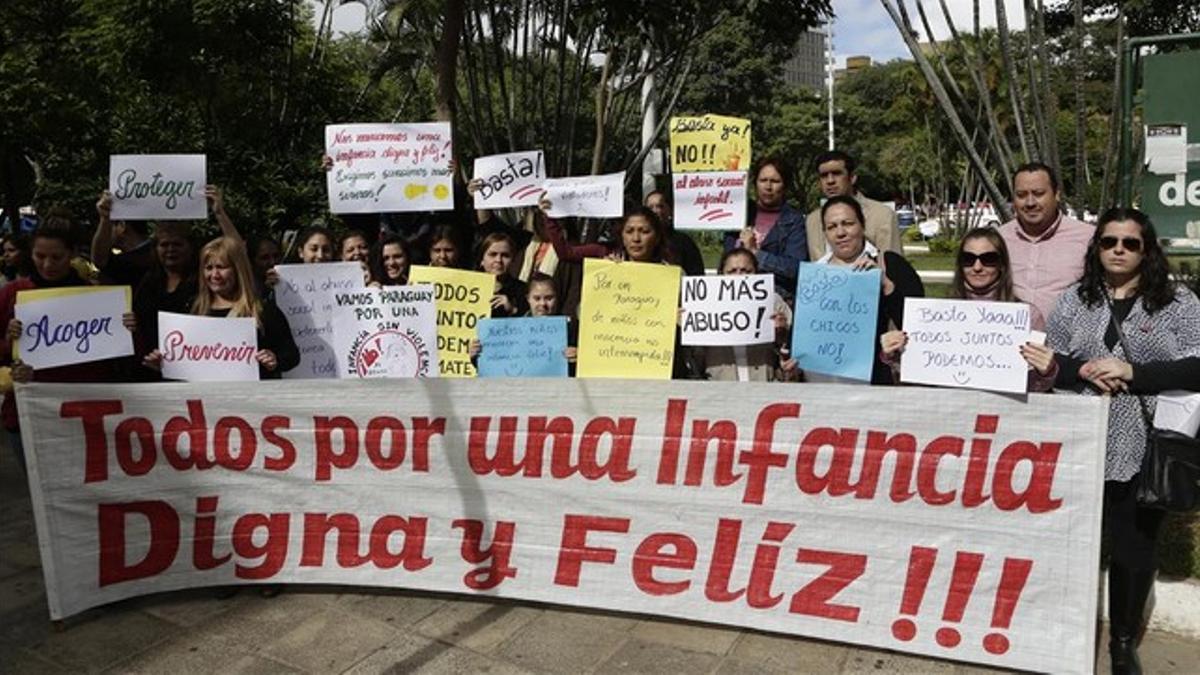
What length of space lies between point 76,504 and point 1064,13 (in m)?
10.3

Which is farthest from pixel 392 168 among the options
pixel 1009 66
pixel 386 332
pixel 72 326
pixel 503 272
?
pixel 1009 66

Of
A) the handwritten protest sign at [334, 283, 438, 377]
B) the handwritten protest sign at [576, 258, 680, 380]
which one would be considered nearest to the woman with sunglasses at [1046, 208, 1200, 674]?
the handwritten protest sign at [576, 258, 680, 380]

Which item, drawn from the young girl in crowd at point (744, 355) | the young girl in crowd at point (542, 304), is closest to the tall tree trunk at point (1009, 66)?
the young girl in crowd at point (744, 355)

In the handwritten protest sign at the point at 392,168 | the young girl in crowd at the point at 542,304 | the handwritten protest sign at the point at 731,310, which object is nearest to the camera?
the handwritten protest sign at the point at 731,310

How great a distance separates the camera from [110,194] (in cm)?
459

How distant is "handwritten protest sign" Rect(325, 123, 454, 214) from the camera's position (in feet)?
17.2

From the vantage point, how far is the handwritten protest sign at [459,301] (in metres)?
4.50

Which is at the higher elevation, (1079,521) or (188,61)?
(188,61)

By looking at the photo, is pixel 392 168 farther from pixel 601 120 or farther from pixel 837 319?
pixel 601 120

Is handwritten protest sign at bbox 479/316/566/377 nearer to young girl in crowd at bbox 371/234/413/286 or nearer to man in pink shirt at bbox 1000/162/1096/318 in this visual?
young girl in crowd at bbox 371/234/413/286

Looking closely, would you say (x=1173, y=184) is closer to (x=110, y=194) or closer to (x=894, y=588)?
(x=894, y=588)

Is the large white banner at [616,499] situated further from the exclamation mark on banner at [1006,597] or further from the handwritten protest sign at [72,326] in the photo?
the handwritten protest sign at [72,326]

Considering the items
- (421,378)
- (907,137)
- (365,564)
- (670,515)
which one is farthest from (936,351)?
(907,137)

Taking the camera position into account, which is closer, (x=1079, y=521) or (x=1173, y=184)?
(x=1079, y=521)
